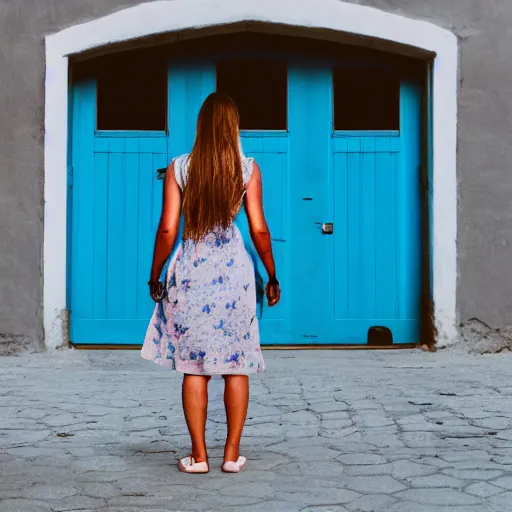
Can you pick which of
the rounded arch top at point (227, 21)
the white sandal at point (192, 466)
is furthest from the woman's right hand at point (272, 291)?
the rounded arch top at point (227, 21)

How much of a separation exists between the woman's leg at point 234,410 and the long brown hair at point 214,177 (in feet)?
2.04

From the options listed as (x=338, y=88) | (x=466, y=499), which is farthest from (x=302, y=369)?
(x=466, y=499)

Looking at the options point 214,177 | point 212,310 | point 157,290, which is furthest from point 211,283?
point 214,177

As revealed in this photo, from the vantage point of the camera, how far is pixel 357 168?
8406 millimetres

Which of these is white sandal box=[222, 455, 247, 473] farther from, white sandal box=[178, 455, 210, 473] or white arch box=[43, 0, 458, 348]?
white arch box=[43, 0, 458, 348]

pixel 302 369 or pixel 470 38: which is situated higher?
pixel 470 38

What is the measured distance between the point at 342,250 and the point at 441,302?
92 centimetres

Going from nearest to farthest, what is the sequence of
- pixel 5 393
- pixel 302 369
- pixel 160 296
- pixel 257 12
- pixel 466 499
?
pixel 466 499 < pixel 160 296 < pixel 5 393 < pixel 302 369 < pixel 257 12

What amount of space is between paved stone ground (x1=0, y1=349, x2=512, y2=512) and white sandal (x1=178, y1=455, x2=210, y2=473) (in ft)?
0.13

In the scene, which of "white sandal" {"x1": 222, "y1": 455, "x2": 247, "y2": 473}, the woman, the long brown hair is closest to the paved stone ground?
"white sandal" {"x1": 222, "y1": 455, "x2": 247, "y2": 473}

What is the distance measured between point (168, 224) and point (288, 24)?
4.15 meters

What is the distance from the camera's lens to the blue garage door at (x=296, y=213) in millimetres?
8383

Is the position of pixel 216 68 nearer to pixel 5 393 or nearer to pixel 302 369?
pixel 302 369

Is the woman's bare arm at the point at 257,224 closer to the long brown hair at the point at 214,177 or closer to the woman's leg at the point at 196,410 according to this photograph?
the long brown hair at the point at 214,177
